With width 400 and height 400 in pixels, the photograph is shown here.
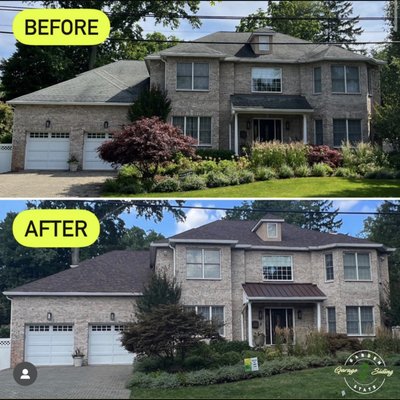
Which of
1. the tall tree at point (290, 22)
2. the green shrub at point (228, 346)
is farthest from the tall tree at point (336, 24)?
the green shrub at point (228, 346)

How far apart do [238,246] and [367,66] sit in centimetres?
1456

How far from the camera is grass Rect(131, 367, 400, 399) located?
39.0 ft

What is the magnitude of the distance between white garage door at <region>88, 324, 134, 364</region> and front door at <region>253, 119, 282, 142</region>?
43.5 ft

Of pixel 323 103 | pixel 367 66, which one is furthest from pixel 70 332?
pixel 367 66

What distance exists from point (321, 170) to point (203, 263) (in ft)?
24.5

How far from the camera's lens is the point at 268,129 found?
1152 inches

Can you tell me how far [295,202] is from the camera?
18203mm

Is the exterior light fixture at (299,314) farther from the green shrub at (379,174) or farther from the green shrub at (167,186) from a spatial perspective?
the green shrub at (379,174)

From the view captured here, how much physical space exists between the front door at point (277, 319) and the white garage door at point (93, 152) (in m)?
10.6

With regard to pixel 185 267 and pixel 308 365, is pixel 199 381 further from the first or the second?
pixel 185 267

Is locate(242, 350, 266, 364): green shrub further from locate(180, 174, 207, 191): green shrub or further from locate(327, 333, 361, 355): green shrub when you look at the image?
locate(180, 174, 207, 191): green shrub

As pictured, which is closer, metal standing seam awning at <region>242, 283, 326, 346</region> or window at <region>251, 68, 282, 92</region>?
metal standing seam awning at <region>242, 283, 326, 346</region>

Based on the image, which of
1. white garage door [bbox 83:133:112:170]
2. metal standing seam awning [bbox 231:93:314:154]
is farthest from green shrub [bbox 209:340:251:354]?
white garage door [bbox 83:133:112:170]

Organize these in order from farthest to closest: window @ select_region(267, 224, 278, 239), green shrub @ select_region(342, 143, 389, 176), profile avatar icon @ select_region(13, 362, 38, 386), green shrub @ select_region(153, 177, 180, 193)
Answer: green shrub @ select_region(342, 143, 389, 176)
green shrub @ select_region(153, 177, 180, 193)
window @ select_region(267, 224, 278, 239)
profile avatar icon @ select_region(13, 362, 38, 386)
